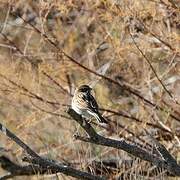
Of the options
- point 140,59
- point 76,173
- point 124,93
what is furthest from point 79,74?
point 76,173

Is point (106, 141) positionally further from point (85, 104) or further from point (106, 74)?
point (106, 74)

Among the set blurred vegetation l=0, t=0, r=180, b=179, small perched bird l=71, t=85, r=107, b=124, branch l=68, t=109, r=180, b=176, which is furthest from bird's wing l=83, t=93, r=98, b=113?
branch l=68, t=109, r=180, b=176

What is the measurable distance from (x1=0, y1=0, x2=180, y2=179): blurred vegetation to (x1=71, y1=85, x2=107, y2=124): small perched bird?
1.45 ft

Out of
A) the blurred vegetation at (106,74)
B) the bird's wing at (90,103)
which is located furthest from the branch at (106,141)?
→ the blurred vegetation at (106,74)

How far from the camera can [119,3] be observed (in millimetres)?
6789

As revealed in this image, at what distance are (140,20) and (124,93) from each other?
5.38ft

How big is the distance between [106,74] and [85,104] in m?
2.08

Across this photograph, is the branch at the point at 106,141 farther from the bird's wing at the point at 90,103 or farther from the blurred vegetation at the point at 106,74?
the blurred vegetation at the point at 106,74

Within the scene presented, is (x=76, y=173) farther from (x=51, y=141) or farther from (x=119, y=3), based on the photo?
(x=51, y=141)

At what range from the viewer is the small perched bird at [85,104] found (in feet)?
18.9

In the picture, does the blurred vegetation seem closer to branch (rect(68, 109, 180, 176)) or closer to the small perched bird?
the small perched bird

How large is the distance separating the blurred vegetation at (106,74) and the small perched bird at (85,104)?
44 cm

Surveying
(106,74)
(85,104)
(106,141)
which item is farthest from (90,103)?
(106,74)

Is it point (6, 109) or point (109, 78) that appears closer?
point (109, 78)
